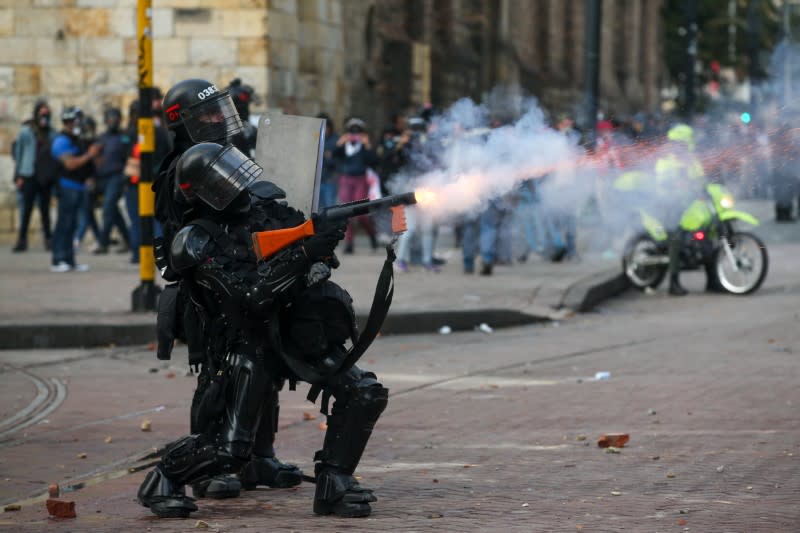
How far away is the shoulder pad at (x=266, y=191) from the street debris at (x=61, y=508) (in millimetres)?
1369

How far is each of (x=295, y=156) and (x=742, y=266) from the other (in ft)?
31.9

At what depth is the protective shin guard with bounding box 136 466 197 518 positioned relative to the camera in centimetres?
596

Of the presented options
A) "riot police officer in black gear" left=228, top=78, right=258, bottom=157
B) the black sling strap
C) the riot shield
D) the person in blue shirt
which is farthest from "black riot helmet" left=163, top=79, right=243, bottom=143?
the person in blue shirt

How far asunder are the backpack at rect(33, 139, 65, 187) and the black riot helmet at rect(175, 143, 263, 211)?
489 inches

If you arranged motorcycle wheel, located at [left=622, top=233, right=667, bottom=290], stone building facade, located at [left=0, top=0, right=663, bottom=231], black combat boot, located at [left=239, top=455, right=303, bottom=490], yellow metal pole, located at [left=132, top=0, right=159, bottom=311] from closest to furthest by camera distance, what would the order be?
1. black combat boot, located at [left=239, top=455, right=303, bottom=490]
2. yellow metal pole, located at [left=132, top=0, right=159, bottom=311]
3. motorcycle wheel, located at [left=622, top=233, right=667, bottom=290]
4. stone building facade, located at [left=0, top=0, right=663, bottom=231]

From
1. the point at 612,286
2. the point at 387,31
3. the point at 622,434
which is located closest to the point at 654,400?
the point at 622,434

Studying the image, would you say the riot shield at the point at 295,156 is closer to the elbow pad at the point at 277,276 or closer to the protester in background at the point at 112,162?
the elbow pad at the point at 277,276

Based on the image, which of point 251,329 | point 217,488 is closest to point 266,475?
point 217,488

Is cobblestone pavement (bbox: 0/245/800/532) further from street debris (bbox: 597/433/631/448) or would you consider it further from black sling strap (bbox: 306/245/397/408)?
black sling strap (bbox: 306/245/397/408)

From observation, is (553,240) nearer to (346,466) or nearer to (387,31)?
(387,31)

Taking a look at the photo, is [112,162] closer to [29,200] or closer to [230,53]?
[29,200]

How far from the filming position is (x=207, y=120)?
6223 millimetres

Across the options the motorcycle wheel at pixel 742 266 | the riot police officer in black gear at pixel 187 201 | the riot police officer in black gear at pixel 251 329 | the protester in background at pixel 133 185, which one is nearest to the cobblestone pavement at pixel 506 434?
the riot police officer in black gear at pixel 251 329

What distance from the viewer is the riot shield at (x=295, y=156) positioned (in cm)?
647
